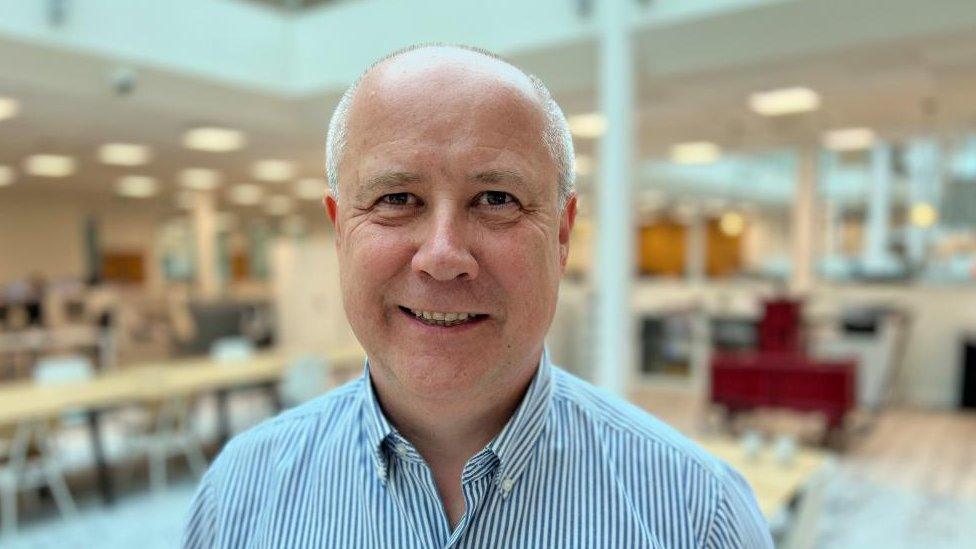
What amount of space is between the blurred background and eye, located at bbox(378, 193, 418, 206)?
41cm

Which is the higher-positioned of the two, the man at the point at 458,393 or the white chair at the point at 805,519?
the man at the point at 458,393

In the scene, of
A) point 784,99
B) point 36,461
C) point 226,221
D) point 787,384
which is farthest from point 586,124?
point 226,221

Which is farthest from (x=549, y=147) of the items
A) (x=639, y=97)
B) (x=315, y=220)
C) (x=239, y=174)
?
(x=315, y=220)

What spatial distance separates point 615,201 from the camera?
5.19 meters

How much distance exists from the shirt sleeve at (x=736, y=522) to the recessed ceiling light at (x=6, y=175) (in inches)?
539

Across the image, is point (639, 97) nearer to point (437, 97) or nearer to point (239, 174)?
point (437, 97)

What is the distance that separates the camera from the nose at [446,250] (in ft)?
2.37

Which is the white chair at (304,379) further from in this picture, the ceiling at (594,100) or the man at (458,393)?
the man at (458,393)

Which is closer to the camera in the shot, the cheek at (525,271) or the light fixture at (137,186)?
the cheek at (525,271)

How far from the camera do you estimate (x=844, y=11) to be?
449 cm

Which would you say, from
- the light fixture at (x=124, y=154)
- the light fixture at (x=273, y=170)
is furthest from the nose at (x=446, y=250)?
the light fixture at (x=273, y=170)

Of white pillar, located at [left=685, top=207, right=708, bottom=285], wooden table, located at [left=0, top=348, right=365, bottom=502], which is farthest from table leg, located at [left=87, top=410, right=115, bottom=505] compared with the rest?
white pillar, located at [left=685, top=207, right=708, bottom=285]

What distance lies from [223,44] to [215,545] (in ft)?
19.8

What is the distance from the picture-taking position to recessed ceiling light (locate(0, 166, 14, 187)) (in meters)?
11.7
